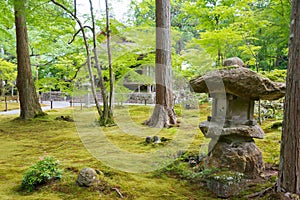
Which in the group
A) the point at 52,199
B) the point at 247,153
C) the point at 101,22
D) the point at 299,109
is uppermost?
the point at 101,22

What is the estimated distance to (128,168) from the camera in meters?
3.10

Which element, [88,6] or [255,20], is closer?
[88,6]

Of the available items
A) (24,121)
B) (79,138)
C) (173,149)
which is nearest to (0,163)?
(79,138)

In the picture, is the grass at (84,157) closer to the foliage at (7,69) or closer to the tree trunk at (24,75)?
the tree trunk at (24,75)

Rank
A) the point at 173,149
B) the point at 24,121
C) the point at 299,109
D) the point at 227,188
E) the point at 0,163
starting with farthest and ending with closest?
the point at 24,121 → the point at 173,149 → the point at 0,163 → the point at 227,188 → the point at 299,109

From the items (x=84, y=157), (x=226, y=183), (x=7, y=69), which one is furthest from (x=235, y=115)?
(x=7, y=69)

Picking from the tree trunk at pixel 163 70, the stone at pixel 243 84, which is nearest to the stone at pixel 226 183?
the stone at pixel 243 84

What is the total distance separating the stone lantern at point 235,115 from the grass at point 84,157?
50 cm

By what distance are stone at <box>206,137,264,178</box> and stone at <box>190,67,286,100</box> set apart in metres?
0.58

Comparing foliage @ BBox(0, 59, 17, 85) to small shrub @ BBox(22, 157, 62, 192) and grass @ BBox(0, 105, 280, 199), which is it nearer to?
grass @ BBox(0, 105, 280, 199)

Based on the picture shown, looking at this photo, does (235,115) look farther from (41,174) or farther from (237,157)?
(41,174)

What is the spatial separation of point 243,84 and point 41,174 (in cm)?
224

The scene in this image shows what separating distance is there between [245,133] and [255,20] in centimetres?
595

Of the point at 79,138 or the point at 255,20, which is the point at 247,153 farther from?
the point at 255,20
